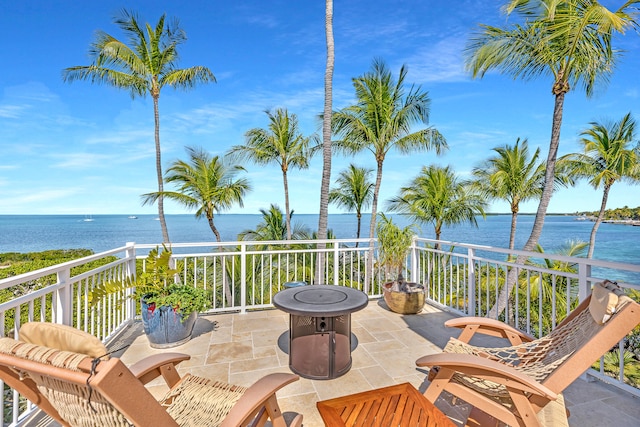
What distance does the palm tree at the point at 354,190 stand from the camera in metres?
15.9

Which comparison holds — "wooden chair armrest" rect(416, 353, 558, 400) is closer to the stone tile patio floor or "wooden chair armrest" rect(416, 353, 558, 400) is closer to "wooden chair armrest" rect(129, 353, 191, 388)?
the stone tile patio floor

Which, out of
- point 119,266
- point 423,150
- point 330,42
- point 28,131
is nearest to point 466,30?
point 330,42

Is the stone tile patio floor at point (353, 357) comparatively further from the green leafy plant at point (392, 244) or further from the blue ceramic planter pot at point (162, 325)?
the green leafy plant at point (392, 244)

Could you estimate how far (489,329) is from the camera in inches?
98.2

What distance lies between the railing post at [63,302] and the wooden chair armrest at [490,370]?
3.08 metres

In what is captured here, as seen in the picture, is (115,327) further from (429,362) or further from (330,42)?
(330,42)

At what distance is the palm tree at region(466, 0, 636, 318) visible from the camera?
19.1 ft

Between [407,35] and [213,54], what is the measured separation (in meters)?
7.58

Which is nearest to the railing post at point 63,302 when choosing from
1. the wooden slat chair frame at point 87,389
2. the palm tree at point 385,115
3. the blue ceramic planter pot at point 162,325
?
the blue ceramic planter pot at point 162,325

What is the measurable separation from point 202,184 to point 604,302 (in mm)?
12699

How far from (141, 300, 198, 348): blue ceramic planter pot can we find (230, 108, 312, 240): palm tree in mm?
10076

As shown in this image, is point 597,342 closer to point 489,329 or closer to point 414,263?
point 489,329

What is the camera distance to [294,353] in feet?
9.52

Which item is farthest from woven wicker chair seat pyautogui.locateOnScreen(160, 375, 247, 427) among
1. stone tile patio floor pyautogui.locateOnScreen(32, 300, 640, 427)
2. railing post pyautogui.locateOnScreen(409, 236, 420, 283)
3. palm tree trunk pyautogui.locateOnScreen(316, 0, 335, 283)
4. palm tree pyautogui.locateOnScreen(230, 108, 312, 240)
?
palm tree pyautogui.locateOnScreen(230, 108, 312, 240)
